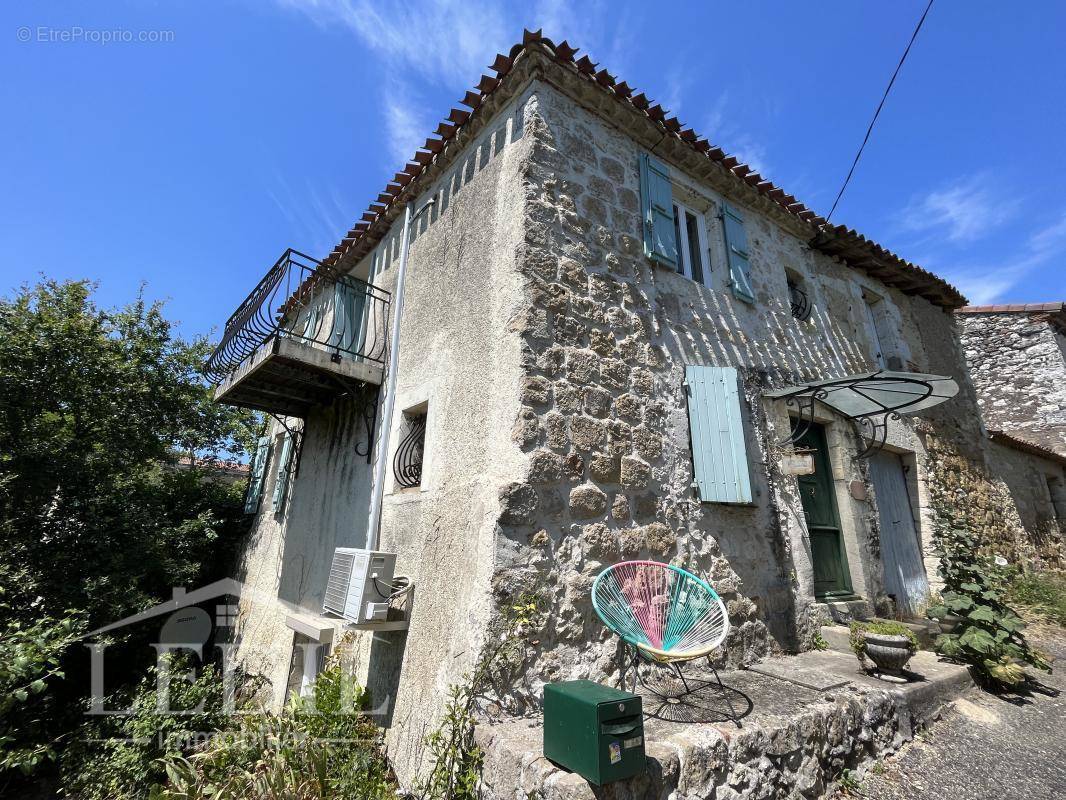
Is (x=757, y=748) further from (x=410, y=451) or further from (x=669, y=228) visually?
(x=669, y=228)

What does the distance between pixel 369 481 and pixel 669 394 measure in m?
2.98

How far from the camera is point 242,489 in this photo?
1028cm

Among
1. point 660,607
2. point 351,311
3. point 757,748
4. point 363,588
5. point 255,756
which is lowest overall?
point 255,756

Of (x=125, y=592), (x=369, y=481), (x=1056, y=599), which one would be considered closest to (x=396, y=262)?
(x=369, y=481)

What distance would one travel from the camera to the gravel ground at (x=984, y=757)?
8.95 feet

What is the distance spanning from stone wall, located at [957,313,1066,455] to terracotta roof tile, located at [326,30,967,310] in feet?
12.3

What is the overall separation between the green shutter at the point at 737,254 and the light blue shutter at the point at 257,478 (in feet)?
25.9

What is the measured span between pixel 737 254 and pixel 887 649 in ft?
12.9

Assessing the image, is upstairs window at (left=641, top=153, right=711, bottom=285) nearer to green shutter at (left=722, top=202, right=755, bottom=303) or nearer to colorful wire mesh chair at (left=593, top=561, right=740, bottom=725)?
green shutter at (left=722, top=202, right=755, bottom=303)

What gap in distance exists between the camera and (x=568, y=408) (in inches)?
143

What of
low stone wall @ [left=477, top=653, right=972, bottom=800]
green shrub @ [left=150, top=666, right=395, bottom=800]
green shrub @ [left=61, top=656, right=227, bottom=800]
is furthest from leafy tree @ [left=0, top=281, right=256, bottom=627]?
low stone wall @ [left=477, top=653, right=972, bottom=800]

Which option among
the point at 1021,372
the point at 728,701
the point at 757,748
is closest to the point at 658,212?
the point at 728,701

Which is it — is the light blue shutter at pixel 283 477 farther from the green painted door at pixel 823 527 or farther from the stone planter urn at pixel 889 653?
the stone planter urn at pixel 889 653

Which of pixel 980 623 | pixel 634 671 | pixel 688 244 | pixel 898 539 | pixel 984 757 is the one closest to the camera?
pixel 984 757
